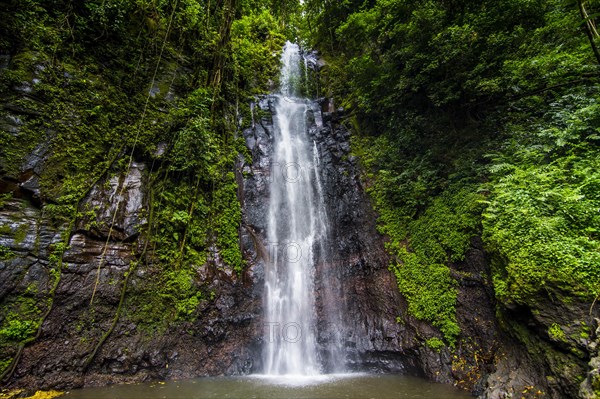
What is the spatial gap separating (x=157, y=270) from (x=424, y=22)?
30.5 ft

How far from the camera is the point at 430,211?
719 centimetres

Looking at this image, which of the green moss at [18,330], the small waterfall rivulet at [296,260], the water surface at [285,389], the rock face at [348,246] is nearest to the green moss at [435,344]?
the rock face at [348,246]

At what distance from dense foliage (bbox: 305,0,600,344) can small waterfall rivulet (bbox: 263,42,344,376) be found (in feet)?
6.93

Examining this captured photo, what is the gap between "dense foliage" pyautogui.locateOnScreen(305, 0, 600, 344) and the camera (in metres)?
4.13

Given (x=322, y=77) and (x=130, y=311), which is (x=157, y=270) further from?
(x=322, y=77)

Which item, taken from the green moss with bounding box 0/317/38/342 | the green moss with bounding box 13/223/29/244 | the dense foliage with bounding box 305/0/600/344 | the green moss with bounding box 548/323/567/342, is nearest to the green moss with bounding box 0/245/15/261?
the green moss with bounding box 13/223/29/244

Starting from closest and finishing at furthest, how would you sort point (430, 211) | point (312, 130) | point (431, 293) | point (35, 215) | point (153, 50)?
point (35, 215) → point (431, 293) → point (430, 211) → point (153, 50) → point (312, 130)

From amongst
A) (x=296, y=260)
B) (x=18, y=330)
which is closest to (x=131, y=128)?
(x=18, y=330)

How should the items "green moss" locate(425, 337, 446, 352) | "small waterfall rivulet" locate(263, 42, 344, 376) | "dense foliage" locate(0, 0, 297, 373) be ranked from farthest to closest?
"small waterfall rivulet" locate(263, 42, 344, 376)
"green moss" locate(425, 337, 446, 352)
"dense foliage" locate(0, 0, 297, 373)

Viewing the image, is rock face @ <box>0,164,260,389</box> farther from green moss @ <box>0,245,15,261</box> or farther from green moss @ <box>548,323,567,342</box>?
green moss @ <box>548,323,567,342</box>

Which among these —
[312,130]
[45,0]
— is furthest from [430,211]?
[45,0]

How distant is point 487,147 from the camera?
22.0 ft

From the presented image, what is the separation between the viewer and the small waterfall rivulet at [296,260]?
6.90 m

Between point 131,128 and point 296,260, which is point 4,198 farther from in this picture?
point 296,260
